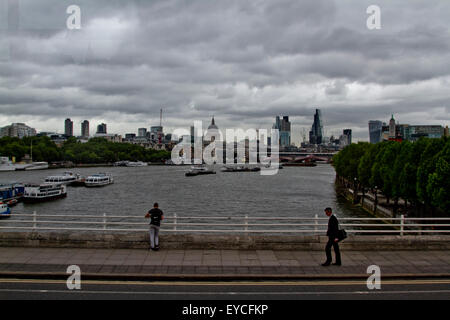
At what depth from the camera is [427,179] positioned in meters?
35.7

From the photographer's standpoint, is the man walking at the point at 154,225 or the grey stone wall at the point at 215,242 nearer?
the man walking at the point at 154,225

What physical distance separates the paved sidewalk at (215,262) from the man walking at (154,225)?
14.5 inches

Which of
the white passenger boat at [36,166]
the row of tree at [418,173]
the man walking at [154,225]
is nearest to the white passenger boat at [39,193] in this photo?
the row of tree at [418,173]

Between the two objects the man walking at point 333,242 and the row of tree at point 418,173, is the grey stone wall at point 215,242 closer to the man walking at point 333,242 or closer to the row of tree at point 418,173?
the man walking at point 333,242

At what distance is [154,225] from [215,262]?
2941mm

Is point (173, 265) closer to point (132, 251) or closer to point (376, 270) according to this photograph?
point (132, 251)

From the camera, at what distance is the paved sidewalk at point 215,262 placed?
13.0m

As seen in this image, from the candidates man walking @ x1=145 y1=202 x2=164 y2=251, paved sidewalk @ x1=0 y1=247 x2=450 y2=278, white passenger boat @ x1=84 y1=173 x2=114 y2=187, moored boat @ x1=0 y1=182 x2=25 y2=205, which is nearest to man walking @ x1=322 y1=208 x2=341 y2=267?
paved sidewalk @ x1=0 y1=247 x2=450 y2=278

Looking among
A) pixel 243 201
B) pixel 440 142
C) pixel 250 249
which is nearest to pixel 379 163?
pixel 440 142

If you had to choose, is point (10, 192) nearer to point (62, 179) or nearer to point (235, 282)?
point (62, 179)

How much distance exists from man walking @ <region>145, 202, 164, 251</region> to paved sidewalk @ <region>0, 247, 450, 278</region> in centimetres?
37

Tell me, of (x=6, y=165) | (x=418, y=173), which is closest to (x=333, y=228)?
(x=418, y=173)

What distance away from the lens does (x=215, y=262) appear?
14.3 meters
